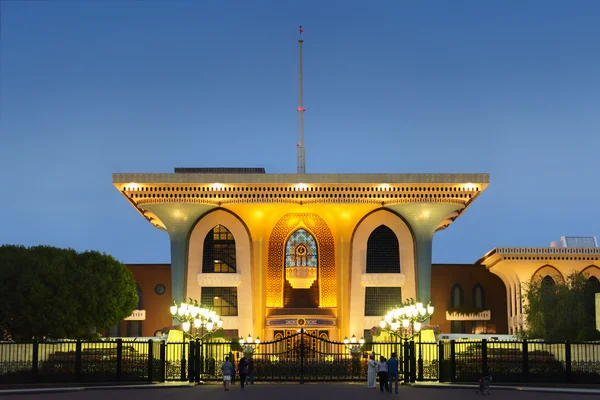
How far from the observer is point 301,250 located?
7194 centimetres

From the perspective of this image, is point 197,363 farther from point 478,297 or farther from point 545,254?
point 478,297

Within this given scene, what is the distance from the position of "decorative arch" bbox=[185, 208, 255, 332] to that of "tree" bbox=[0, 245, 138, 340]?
1321 cm

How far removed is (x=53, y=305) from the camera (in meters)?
49.6

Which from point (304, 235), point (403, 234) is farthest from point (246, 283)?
point (403, 234)

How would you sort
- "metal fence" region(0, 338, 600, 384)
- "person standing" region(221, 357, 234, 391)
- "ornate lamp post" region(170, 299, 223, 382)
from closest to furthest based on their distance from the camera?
"person standing" region(221, 357, 234, 391) → "metal fence" region(0, 338, 600, 384) → "ornate lamp post" region(170, 299, 223, 382)

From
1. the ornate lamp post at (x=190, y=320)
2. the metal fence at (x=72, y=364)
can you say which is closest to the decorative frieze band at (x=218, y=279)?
the ornate lamp post at (x=190, y=320)

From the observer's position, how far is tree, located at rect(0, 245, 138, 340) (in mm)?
48656

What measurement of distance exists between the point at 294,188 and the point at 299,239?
7.37 metres

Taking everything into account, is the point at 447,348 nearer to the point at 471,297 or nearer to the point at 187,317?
the point at 187,317

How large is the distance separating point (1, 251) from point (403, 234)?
96.1 feet

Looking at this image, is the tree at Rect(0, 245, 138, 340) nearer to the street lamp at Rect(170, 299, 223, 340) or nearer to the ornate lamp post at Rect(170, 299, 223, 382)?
the ornate lamp post at Rect(170, 299, 223, 382)

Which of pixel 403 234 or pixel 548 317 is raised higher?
pixel 403 234

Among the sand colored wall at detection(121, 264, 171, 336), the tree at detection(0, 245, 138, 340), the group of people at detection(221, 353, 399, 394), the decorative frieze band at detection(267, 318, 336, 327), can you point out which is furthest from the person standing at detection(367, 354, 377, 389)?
the sand colored wall at detection(121, 264, 171, 336)

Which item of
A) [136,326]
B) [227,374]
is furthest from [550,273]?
[227,374]
